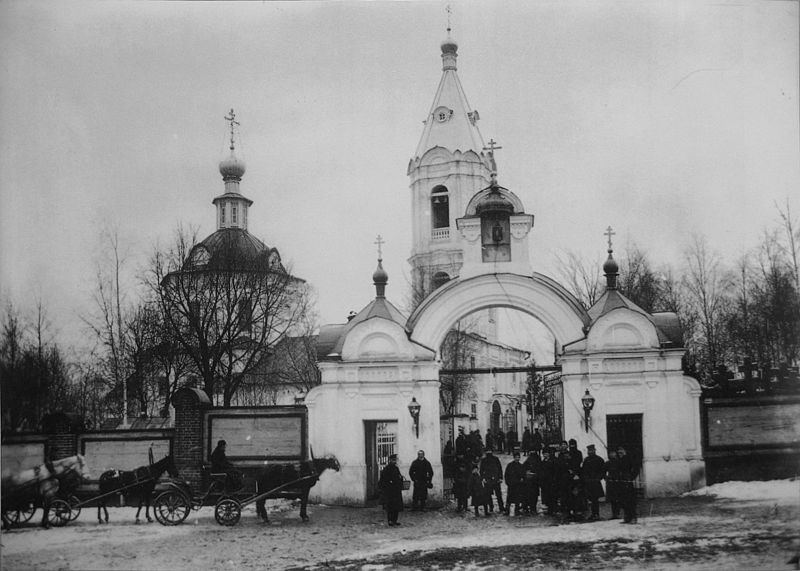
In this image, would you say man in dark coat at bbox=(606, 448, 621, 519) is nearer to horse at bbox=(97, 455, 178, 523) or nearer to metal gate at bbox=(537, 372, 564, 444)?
horse at bbox=(97, 455, 178, 523)

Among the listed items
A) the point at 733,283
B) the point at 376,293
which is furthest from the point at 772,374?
the point at 376,293

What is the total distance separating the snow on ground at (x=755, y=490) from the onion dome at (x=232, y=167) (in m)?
8.62

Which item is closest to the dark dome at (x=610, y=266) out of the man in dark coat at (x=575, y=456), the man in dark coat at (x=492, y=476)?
the man in dark coat at (x=575, y=456)

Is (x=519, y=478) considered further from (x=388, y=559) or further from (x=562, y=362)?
(x=388, y=559)

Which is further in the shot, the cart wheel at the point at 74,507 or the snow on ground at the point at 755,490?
the snow on ground at the point at 755,490

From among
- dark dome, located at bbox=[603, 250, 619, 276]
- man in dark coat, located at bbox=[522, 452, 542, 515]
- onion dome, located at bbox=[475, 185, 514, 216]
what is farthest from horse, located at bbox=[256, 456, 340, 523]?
dark dome, located at bbox=[603, 250, 619, 276]

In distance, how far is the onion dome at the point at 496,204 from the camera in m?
13.5

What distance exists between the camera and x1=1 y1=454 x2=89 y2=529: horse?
10086 mm

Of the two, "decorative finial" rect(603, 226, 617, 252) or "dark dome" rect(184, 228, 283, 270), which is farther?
"dark dome" rect(184, 228, 283, 270)

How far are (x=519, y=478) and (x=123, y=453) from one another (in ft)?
20.7

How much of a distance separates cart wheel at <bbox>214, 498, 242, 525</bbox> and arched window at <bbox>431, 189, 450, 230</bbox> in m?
6.60

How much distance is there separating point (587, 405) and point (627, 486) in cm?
205

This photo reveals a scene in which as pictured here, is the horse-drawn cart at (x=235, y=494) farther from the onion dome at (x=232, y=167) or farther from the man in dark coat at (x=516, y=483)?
the onion dome at (x=232, y=167)

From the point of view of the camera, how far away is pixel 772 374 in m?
12.4
